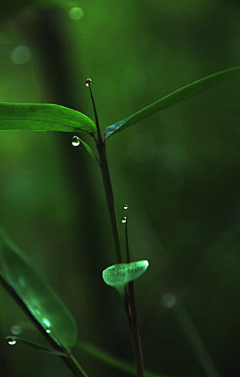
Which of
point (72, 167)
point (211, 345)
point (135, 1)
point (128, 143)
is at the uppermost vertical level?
point (135, 1)

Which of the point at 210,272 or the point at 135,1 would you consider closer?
the point at 135,1

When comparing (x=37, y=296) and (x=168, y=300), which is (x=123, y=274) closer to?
(x=37, y=296)

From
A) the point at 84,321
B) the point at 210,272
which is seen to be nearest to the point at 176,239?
the point at 210,272

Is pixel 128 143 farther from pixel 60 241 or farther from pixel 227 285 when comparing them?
pixel 227 285

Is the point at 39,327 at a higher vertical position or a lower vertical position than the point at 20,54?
lower

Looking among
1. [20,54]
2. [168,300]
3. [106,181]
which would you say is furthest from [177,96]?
[20,54]

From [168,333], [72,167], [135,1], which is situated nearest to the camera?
[72,167]

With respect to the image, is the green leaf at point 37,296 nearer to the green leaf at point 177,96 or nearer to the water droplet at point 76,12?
the green leaf at point 177,96

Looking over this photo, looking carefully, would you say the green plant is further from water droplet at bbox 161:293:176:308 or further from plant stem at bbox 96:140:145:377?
water droplet at bbox 161:293:176:308
